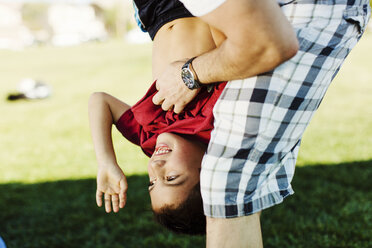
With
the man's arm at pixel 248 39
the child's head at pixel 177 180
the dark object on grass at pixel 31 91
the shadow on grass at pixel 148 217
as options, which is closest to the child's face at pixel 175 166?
the child's head at pixel 177 180

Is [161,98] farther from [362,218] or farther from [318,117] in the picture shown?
[318,117]

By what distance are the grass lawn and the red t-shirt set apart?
5.55ft

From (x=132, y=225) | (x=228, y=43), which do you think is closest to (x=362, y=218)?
(x=132, y=225)

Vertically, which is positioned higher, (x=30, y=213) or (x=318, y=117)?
(x=30, y=213)

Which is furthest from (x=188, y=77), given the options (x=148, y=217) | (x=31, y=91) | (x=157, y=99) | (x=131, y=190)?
(x=31, y=91)

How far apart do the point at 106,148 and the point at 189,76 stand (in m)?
0.70

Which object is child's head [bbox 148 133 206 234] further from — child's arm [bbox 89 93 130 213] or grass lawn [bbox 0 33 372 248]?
grass lawn [bbox 0 33 372 248]

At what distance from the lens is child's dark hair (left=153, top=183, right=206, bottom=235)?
5.48ft

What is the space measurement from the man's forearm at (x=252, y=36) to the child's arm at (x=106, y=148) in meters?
0.84

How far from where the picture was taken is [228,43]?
1177mm

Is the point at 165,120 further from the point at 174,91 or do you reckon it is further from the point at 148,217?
the point at 148,217

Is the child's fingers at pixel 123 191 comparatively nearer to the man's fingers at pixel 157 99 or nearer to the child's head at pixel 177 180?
the child's head at pixel 177 180

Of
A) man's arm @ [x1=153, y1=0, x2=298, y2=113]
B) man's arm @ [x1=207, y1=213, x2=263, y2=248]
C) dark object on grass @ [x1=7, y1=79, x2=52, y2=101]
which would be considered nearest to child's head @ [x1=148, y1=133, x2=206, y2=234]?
man's arm @ [x1=207, y1=213, x2=263, y2=248]

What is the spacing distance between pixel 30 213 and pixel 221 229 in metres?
3.24
